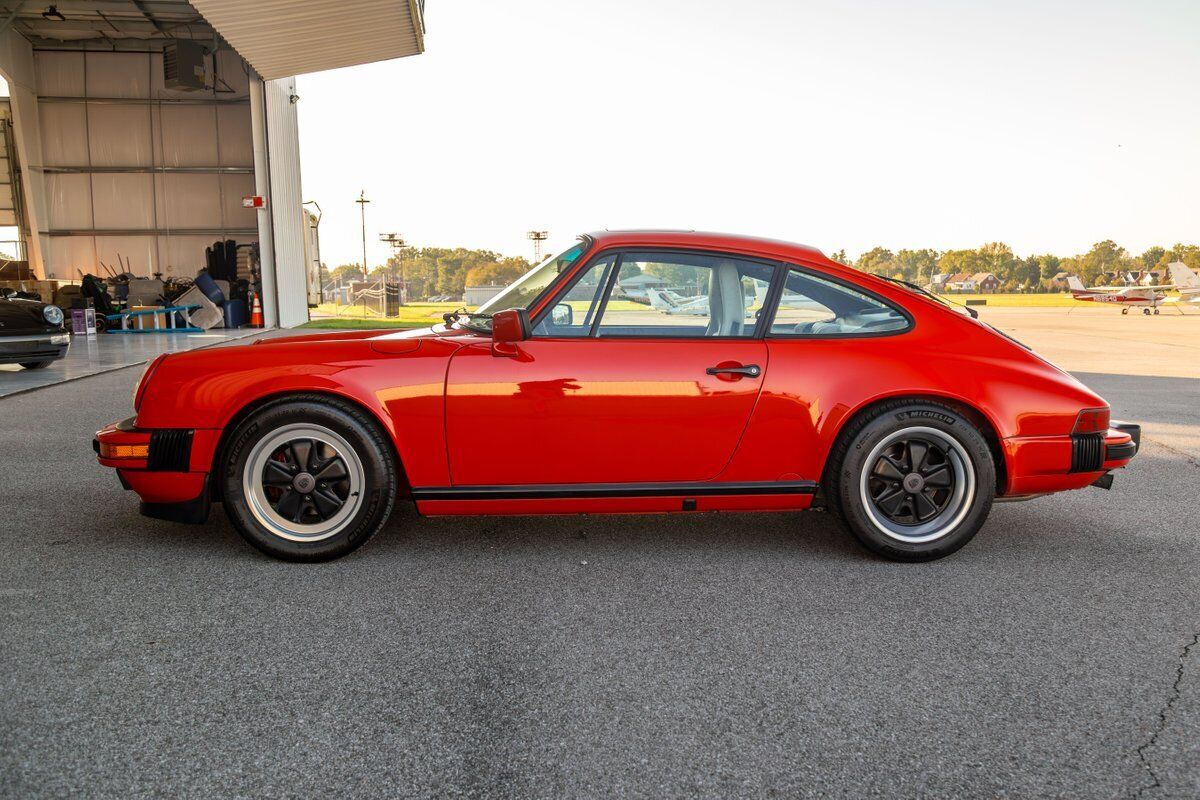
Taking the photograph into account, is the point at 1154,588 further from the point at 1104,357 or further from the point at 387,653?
the point at 1104,357

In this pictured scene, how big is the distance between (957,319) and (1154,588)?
1253 millimetres

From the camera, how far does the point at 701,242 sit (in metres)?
3.56

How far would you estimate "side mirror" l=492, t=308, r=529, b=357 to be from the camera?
325cm

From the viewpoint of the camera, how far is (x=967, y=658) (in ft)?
8.45

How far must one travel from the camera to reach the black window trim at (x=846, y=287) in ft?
11.4

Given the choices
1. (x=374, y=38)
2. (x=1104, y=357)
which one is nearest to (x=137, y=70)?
(x=374, y=38)

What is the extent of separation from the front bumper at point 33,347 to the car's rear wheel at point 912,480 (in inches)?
389

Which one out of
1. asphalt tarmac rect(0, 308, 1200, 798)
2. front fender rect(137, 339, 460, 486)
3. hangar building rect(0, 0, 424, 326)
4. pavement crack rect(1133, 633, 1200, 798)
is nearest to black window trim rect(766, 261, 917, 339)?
asphalt tarmac rect(0, 308, 1200, 798)

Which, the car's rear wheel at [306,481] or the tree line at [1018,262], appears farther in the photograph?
the tree line at [1018,262]

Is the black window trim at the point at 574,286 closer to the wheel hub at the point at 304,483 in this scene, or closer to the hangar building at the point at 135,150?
the wheel hub at the point at 304,483

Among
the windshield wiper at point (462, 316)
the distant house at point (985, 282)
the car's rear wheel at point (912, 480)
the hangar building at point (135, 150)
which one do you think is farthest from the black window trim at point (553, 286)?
the distant house at point (985, 282)

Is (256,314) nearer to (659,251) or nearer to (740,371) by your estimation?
(659,251)

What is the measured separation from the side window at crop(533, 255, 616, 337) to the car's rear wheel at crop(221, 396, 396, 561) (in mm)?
795

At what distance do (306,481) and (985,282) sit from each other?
550 feet
